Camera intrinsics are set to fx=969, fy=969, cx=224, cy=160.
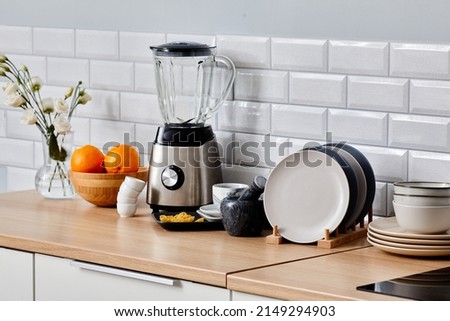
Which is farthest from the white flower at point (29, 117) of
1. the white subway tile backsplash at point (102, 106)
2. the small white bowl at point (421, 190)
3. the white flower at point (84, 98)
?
the small white bowl at point (421, 190)

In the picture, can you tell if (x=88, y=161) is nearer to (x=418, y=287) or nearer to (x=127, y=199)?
(x=127, y=199)

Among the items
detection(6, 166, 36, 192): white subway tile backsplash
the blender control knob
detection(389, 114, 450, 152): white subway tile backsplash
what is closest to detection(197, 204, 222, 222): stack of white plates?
the blender control knob

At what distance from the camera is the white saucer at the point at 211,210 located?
2381mm

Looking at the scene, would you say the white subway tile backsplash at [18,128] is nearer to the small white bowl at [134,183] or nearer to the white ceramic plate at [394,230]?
the small white bowl at [134,183]

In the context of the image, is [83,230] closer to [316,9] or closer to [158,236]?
[158,236]

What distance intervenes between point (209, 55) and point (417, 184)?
0.72 m

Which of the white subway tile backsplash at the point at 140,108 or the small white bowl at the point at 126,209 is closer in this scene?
the small white bowl at the point at 126,209

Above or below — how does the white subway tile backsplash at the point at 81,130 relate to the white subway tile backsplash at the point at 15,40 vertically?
below

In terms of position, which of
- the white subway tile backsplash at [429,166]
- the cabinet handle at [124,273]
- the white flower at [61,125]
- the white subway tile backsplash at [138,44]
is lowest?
the cabinet handle at [124,273]

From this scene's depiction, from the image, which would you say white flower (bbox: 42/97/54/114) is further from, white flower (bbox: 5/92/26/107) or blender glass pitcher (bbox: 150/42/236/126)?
blender glass pitcher (bbox: 150/42/236/126)

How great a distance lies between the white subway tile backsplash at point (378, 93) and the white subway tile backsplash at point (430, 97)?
21 mm

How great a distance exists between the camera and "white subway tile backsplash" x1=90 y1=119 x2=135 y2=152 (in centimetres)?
293

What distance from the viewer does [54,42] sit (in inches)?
121

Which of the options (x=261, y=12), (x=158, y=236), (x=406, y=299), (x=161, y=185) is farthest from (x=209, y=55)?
(x=406, y=299)
